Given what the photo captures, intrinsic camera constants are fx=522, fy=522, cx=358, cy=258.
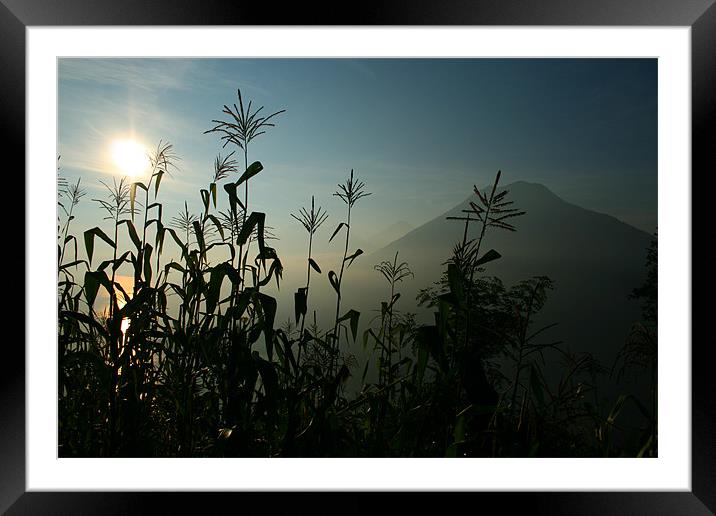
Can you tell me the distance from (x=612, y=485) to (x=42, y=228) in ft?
4.29

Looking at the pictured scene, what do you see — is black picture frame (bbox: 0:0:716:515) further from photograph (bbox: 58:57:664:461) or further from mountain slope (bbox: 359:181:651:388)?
mountain slope (bbox: 359:181:651:388)

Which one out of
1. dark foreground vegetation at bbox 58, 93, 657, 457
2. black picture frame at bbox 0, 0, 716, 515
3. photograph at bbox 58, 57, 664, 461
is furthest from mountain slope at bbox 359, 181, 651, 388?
black picture frame at bbox 0, 0, 716, 515

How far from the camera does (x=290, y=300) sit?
9.11 feet

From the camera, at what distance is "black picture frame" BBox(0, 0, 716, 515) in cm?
103

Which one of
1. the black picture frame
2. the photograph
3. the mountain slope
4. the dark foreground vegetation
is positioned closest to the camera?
the black picture frame
